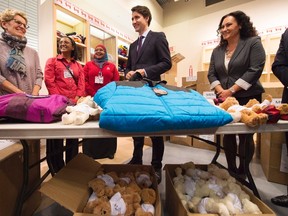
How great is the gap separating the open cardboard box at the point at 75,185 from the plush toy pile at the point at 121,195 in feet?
0.10

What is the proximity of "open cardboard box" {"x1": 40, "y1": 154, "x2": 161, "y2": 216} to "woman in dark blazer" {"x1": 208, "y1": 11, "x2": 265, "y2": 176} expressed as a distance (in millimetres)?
782

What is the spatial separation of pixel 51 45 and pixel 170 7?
4093 millimetres

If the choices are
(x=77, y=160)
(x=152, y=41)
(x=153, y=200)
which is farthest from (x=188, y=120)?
(x=152, y=41)

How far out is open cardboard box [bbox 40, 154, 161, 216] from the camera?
755 millimetres

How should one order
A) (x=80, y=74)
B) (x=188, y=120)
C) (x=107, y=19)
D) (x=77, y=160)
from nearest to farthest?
(x=188, y=120) → (x=77, y=160) → (x=80, y=74) → (x=107, y=19)

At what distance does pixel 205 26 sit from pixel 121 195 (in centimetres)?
482

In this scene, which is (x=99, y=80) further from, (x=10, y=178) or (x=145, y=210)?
(x=145, y=210)

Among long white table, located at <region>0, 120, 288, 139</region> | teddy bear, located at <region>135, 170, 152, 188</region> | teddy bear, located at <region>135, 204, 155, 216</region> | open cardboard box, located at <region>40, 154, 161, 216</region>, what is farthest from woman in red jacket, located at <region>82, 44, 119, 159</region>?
long white table, located at <region>0, 120, 288, 139</region>

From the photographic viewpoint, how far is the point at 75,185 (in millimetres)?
861

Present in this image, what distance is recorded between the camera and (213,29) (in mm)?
4520

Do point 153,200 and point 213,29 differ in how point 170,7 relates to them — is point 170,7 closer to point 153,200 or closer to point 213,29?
point 213,29

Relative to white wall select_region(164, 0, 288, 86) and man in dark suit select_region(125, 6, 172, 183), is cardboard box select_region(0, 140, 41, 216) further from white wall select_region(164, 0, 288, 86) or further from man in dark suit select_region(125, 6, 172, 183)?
white wall select_region(164, 0, 288, 86)

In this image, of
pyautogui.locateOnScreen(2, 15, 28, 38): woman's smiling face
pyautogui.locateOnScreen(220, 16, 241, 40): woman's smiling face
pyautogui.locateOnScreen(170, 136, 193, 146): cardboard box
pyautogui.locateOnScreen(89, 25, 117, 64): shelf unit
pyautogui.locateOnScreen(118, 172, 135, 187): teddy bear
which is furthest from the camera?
pyautogui.locateOnScreen(89, 25, 117, 64): shelf unit

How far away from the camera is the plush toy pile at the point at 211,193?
0.77m
